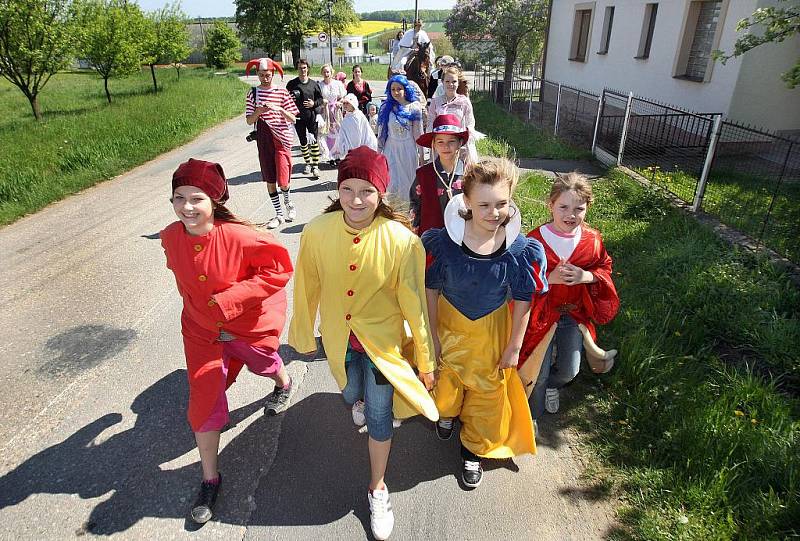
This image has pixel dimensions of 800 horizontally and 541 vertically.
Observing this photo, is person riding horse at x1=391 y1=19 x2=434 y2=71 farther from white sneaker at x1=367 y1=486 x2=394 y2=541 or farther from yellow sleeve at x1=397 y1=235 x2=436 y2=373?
white sneaker at x1=367 y1=486 x2=394 y2=541

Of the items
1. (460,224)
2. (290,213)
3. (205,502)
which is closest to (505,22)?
(290,213)

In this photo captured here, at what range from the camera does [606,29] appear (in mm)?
16469

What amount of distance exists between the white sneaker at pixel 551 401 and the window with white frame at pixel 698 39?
11.0 meters

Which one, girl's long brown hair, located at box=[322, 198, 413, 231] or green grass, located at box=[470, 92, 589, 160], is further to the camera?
green grass, located at box=[470, 92, 589, 160]

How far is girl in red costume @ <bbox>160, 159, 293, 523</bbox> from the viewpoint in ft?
8.51

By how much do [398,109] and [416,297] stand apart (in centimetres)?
392

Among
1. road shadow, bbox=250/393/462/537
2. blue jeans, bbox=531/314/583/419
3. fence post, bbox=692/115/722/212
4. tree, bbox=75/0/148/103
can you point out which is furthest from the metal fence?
tree, bbox=75/0/148/103

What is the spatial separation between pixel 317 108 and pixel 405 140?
5.12 m

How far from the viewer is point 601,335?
4211mm

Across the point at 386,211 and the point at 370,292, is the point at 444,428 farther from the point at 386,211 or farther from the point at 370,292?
the point at 386,211

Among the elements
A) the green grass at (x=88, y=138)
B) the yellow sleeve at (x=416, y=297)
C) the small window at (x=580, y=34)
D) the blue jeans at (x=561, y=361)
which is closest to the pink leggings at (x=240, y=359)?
the yellow sleeve at (x=416, y=297)

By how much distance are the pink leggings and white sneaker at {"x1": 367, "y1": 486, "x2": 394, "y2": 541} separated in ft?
2.96

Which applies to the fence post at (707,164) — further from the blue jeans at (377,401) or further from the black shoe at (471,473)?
the blue jeans at (377,401)

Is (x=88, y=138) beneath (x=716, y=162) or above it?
above
